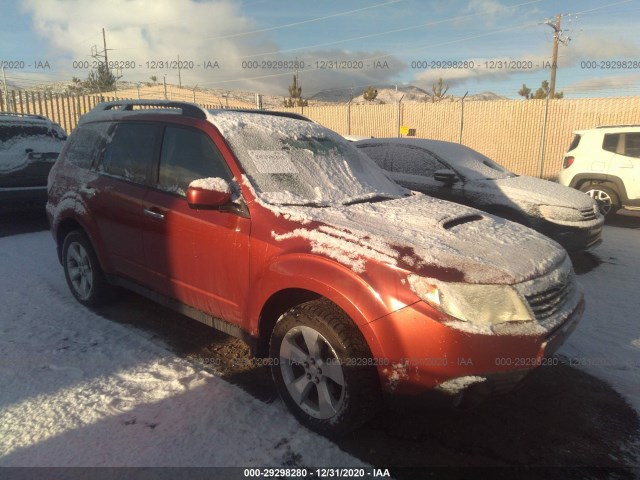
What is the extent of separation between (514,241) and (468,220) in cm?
38

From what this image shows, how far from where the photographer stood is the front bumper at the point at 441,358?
7.06ft

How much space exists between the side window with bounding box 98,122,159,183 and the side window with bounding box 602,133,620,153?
8.35 metres

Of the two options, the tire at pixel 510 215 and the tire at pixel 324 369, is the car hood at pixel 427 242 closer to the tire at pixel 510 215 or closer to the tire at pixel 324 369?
the tire at pixel 324 369

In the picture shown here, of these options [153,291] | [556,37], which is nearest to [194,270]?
[153,291]

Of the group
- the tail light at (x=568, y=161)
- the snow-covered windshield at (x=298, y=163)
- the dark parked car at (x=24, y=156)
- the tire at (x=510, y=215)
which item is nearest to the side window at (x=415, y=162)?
the tire at (x=510, y=215)

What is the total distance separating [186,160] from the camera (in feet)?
10.8

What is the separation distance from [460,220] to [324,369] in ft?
4.35

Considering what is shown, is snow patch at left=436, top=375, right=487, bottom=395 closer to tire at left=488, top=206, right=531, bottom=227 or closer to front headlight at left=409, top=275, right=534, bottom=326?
front headlight at left=409, top=275, right=534, bottom=326

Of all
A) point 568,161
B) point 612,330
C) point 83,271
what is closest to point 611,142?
point 568,161

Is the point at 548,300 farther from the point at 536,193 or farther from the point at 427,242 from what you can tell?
the point at 536,193

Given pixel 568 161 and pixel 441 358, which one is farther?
pixel 568 161

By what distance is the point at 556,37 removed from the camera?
1065 inches

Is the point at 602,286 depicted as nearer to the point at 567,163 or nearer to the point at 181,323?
the point at 181,323

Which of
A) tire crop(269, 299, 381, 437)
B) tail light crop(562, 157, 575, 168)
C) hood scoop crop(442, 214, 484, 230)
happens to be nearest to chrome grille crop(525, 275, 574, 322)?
hood scoop crop(442, 214, 484, 230)
